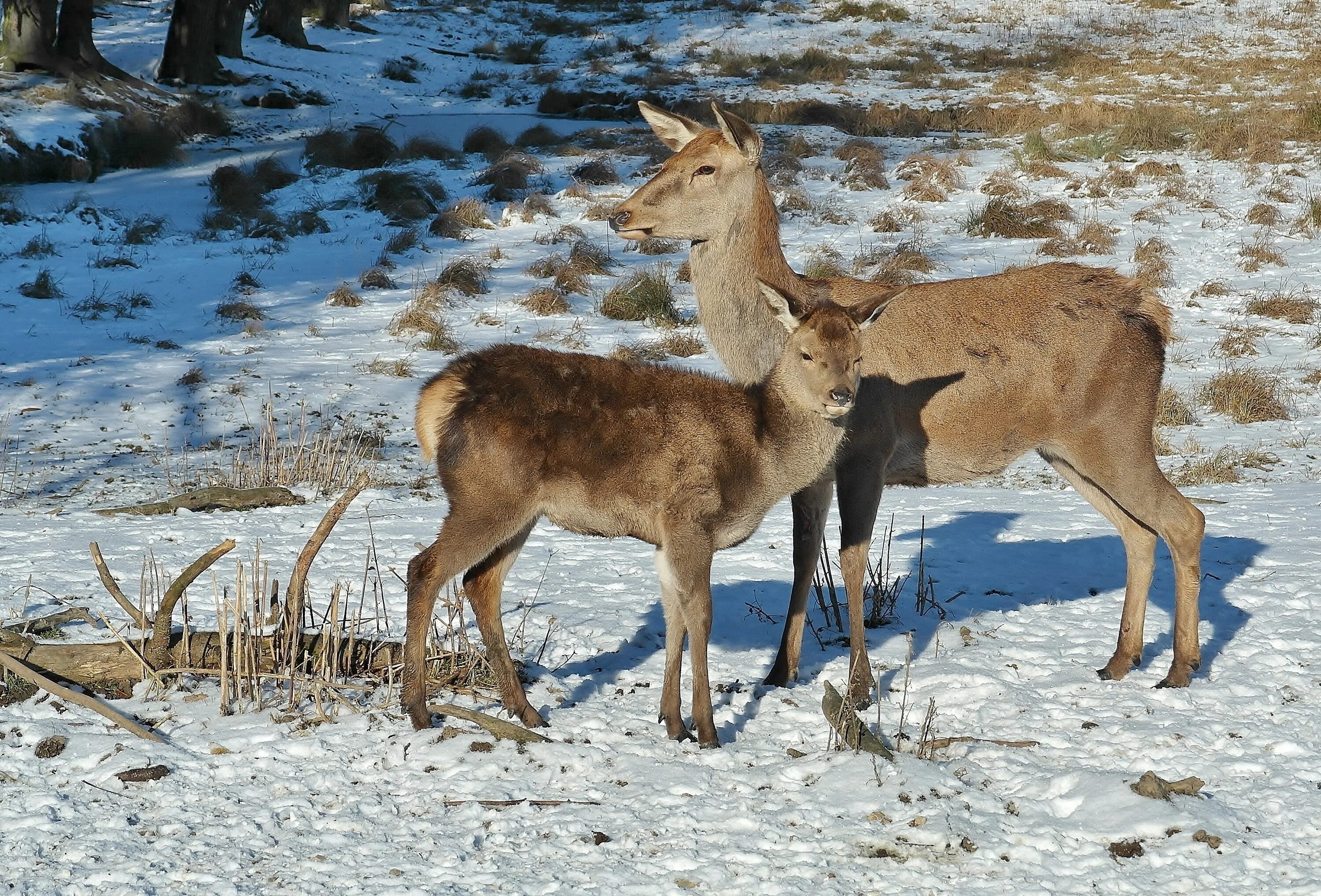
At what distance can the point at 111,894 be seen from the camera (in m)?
4.15

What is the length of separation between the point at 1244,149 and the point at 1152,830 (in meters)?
20.8

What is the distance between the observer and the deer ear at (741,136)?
21.9 feet

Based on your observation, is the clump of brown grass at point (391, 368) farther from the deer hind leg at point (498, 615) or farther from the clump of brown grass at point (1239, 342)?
the clump of brown grass at point (1239, 342)

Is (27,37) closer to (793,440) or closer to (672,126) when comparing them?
(672,126)

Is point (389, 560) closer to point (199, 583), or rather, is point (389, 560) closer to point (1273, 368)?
point (199, 583)

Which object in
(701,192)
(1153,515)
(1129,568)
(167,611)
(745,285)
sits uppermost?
(701,192)

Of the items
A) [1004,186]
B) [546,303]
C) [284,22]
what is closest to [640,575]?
[546,303]

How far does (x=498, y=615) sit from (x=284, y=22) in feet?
112

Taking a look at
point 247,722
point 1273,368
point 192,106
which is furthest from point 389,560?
point 192,106

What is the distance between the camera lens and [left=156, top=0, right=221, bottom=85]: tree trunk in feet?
95.3

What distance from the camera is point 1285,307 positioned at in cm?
1538

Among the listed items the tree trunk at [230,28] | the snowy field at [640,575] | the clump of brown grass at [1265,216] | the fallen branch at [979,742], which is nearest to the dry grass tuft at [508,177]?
the snowy field at [640,575]

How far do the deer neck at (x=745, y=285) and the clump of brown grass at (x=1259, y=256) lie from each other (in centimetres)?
1258

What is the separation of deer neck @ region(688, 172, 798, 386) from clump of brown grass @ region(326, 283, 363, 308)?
10.0 metres
